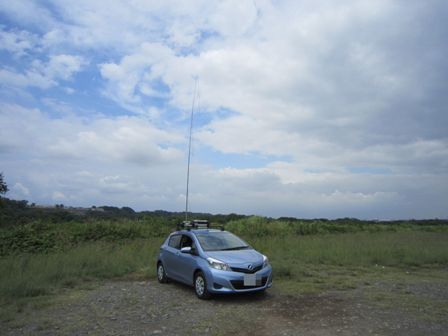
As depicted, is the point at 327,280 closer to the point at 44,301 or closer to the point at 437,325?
the point at 437,325

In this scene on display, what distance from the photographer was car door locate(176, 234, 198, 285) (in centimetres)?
950

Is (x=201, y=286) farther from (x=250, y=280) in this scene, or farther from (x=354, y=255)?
(x=354, y=255)

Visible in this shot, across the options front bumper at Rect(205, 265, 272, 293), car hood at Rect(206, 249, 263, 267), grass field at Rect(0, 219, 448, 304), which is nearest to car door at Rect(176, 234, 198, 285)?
car hood at Rect(206, 249, 263, 267)

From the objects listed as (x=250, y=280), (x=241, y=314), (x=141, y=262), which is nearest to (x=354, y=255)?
(x=141, y=262)

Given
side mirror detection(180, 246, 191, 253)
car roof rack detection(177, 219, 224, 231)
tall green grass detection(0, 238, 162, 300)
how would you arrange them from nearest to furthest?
side mirror detection(180, 246, 191, 253), tall green grass detection(0, 238, 162, 300), car roof rack detection(177, 219, 224, 231)

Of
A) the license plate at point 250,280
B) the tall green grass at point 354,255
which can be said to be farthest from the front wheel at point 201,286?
the tall green grass at point 354,255

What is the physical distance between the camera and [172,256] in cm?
1072

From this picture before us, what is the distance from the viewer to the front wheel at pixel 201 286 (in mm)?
8766

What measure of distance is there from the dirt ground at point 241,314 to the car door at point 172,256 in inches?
22.2

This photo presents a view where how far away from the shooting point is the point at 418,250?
1755cm

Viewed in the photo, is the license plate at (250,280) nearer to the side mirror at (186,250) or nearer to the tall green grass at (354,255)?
the side mirror at (186,250)

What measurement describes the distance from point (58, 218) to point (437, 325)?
24.3 m

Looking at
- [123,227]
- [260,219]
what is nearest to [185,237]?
[123,227]

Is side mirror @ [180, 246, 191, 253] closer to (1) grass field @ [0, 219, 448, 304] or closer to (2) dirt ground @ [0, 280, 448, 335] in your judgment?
(2) dirt ground @ [0, 280, 448, 335]
